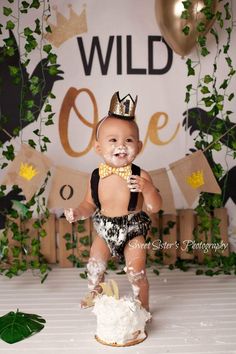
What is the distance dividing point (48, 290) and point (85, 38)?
1200mm

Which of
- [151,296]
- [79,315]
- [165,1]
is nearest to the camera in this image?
[79,315]

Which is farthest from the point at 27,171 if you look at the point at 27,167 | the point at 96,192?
the point at 96,192

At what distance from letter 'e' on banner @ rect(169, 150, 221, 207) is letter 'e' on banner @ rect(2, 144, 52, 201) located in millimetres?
567

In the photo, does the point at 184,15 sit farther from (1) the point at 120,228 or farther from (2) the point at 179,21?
(1) the point at 120,228

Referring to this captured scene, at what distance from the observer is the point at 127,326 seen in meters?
1.52

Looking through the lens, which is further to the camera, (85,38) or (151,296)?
(85,38)

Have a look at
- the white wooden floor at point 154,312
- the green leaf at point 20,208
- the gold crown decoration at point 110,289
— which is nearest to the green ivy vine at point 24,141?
the green leaf at point 20,208

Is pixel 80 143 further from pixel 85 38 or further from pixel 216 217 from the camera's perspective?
pixel 216 217

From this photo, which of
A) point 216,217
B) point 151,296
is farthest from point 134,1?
point 151,296

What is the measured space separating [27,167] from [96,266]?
567 millimetres

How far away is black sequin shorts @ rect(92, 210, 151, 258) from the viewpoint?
1.77 meters

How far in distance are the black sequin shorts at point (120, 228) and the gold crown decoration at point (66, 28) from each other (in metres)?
0.98

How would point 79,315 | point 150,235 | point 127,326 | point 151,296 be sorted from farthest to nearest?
point 150,235
point 151,296
point 79,315
point 127,326

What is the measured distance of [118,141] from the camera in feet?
5.56
